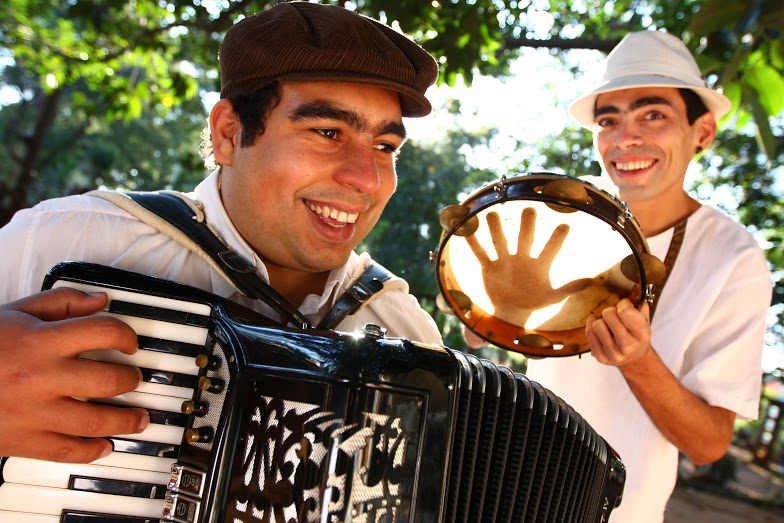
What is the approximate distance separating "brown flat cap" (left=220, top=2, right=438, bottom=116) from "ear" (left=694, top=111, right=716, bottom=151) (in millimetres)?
1172

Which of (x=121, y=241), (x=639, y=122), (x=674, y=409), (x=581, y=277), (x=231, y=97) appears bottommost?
(x=674, y=409)

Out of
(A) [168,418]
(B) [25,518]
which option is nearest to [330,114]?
(A) [168,418]

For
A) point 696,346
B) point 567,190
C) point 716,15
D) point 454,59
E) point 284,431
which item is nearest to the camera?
Result: point 284,431

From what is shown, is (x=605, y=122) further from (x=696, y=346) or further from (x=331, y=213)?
(x=331, y=213)

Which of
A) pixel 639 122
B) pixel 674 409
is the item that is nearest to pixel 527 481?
pixel 674 409

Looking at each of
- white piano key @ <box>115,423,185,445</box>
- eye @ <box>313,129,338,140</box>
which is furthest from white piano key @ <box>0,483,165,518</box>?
eye @ <box>313,129,338,140</box>

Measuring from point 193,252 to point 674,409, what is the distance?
59.2 inches

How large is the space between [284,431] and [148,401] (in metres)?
0.33

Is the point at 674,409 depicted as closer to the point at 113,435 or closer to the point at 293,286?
the point at 293,286

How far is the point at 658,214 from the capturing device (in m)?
2.46

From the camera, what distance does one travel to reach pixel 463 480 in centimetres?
142

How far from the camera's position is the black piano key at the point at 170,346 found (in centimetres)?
143

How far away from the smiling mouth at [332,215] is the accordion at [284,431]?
1.46 ft

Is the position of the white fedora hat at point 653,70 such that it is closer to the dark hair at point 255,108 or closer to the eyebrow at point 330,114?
the eyebrow at point 330,114
